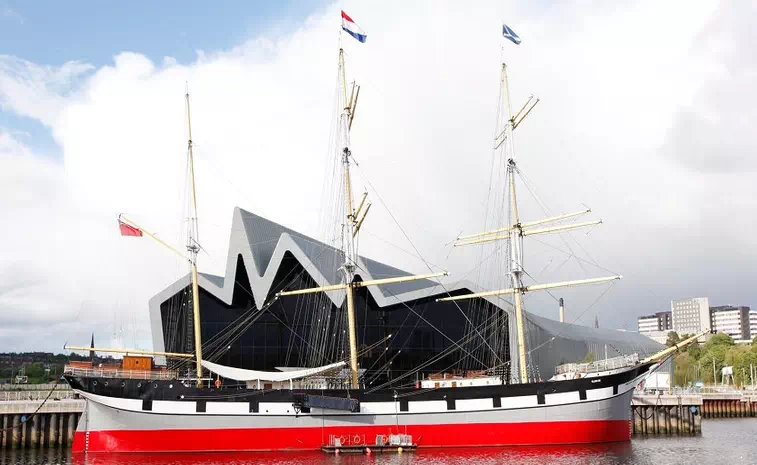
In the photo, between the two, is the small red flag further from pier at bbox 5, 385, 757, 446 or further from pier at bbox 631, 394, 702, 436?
pier at bbox 631, 394, 702, 436

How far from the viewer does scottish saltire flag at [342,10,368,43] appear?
122 ft

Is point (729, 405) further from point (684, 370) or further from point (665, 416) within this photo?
point (684, 370)

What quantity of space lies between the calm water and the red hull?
0.51m

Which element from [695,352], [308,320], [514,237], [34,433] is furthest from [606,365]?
[695,352]

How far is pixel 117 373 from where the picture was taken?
35719 mm

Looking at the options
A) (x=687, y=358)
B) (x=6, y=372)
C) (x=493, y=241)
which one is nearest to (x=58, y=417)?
(x=493, y=241)

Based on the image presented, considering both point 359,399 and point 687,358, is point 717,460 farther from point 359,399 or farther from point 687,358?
point 687,358

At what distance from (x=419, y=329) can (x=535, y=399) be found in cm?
1411

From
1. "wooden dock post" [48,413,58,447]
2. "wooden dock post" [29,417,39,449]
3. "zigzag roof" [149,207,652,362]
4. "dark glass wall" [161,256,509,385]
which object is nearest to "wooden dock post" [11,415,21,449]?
"wooden dock post" [29,417,39,449]

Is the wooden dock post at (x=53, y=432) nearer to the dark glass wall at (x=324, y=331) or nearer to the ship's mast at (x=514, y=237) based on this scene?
the dark glass wall at (x=324, y=331)


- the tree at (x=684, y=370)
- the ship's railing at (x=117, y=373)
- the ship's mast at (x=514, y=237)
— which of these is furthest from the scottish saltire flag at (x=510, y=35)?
the tree at (x=684, y=370)

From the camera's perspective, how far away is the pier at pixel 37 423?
121 ft

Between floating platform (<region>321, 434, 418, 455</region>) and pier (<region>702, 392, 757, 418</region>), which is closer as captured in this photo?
floating platform (<region>321, 434, 418, 455</region>)

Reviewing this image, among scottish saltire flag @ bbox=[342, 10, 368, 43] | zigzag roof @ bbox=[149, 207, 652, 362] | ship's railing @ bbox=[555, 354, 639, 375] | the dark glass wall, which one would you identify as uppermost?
scottish saltire flag @ bbox=[342, 10, 368, 43]
